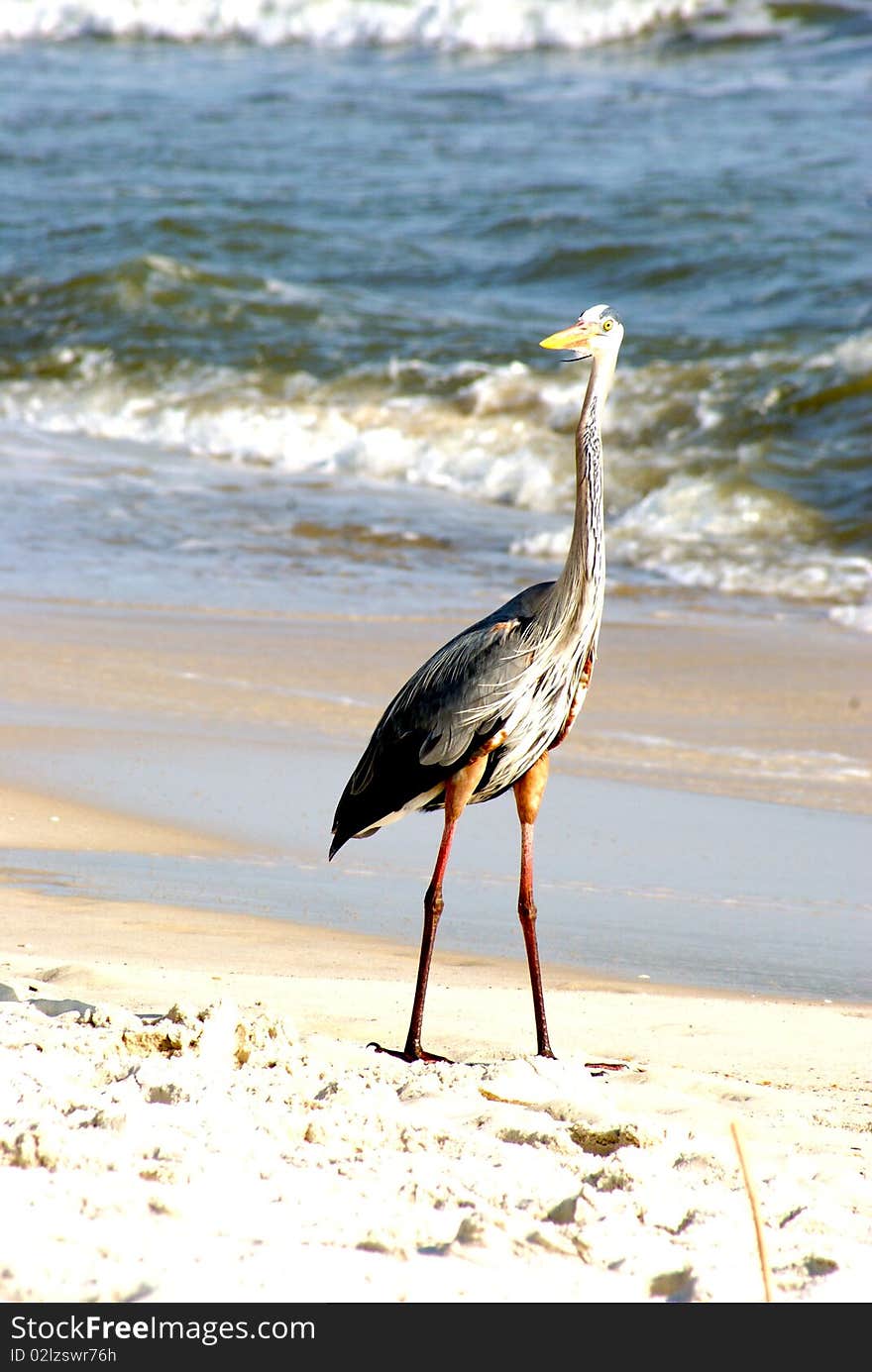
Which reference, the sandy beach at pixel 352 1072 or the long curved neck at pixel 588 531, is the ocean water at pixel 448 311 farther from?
the long curved neck at pixel 588 531

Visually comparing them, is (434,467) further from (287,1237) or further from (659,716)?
(287,1237)

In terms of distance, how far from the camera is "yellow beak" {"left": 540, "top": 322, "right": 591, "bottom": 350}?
432 cm

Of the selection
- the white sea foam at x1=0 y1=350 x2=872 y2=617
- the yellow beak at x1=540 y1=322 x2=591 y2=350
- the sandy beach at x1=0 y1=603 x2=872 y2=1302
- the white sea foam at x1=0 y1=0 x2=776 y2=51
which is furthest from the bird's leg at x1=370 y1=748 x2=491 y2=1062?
the white sea foam at x1=0 y1=0 x2=776 y2=51

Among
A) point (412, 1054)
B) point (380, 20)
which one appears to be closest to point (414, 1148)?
point (412, 1054)

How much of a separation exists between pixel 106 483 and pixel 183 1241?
31.8 ft

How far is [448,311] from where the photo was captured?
52.7 feet

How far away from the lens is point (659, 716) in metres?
7.36

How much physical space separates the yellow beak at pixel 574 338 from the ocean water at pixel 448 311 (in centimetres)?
489

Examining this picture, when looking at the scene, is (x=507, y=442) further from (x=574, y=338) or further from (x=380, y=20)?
(x=380, y=20)

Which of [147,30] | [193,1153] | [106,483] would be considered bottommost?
[106,483]

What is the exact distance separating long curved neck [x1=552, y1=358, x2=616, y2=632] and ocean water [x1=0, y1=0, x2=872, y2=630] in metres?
4.89

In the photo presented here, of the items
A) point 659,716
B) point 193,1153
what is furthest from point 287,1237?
point 659,716

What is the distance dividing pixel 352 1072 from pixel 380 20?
27.8 metres

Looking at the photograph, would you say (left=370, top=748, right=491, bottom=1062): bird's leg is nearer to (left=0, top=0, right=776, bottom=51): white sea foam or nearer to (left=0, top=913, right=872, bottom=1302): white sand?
(left=0, top=913, right=872, bottom=1302): white sand
